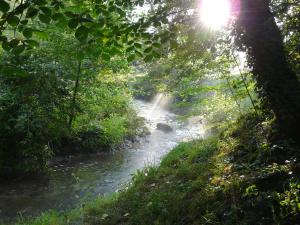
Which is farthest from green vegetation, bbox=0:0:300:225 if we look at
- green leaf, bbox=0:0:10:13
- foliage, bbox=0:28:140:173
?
foliage, bbox=0:28:140:173

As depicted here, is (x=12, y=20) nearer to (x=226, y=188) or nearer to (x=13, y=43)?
(x=13, y=43)

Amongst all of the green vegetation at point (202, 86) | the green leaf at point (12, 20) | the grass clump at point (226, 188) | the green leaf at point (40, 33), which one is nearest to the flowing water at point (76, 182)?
the green vegetation at point (202, 86)

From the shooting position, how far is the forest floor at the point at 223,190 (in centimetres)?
447

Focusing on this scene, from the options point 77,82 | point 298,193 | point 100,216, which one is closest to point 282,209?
point 298,193

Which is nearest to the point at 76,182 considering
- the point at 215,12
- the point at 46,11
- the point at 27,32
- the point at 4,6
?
the point at 215,12

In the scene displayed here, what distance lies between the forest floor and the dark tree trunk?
0.43 metres

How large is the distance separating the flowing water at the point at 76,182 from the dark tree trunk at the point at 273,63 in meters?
4.81

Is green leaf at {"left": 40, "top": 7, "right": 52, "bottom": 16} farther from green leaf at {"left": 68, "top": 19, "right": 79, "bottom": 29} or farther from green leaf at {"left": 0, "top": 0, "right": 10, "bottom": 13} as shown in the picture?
green leaf at {"left": 0, "top": 0, "right": 10, "bottom": 13}

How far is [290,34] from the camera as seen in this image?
602cm

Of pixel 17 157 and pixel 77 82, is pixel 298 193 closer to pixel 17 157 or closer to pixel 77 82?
pixel 17 157

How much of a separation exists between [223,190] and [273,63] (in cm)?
215

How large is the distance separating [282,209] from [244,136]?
128 inches

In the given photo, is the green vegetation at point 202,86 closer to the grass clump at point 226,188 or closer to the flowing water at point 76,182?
the grass clump at point 226,188

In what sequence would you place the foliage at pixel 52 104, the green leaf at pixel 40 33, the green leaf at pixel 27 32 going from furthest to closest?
the foliage at pixel 52 104 < the green leaf at pixel 40 33 < the green leaf at pixel 27 32
